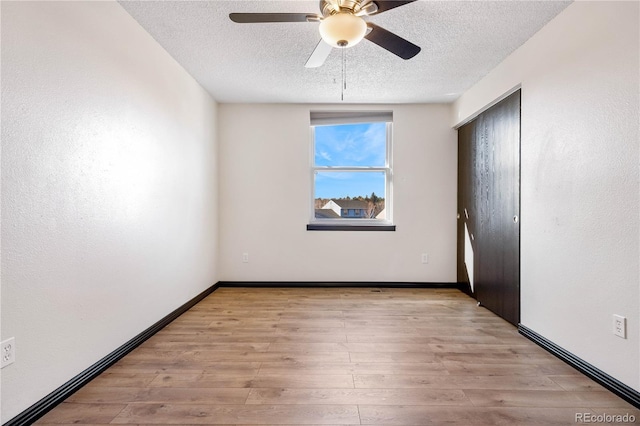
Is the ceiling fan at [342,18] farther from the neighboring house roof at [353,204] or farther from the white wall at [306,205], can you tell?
the neighboring house roof at [353,204]

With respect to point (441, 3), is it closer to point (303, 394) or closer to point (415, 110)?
point (415, 110)

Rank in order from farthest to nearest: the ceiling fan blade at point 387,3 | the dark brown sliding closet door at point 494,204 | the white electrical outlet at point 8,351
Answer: the dark brown sliding closet door at point 494,204, the ceiling fan blade at point 387,3, the white electrical outlet at point 8,351

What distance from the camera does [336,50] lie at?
2639 mm

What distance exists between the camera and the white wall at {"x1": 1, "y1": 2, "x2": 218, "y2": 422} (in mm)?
1413

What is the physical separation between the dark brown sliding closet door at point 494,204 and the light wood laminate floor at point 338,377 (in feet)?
1.17

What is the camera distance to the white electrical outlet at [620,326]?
1.68 m

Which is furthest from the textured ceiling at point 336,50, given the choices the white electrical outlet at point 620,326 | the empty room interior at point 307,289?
the white electrical outlet at point 620,326

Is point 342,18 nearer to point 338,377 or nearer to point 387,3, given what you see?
point 387,3

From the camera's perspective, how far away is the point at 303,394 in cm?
170

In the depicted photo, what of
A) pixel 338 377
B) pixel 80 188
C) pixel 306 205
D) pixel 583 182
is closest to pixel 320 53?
pixel 80 188

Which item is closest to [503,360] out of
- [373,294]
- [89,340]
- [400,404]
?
[400,404]

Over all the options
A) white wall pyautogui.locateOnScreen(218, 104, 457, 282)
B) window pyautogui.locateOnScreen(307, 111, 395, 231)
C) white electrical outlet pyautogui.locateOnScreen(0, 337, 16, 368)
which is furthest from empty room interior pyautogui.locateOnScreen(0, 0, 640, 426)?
window pyautogui.locateOnScreen(307, 111, 395, 231)

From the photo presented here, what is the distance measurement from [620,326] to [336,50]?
2612mm

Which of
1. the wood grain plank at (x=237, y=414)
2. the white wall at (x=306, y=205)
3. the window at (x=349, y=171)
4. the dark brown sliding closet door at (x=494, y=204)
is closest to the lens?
the wood grain plank at (x=237, y=414)
